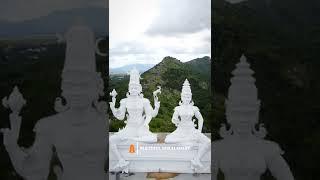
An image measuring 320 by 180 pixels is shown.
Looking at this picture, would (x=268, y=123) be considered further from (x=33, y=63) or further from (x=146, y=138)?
(x=146, y=138)

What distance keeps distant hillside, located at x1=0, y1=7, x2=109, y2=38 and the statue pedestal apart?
2.55m

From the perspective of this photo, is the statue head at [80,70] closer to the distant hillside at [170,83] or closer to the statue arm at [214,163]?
the statue arm at [214,163]

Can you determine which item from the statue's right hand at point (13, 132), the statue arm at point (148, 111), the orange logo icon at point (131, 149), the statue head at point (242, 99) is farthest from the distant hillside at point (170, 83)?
the statue head at point (242, 99)

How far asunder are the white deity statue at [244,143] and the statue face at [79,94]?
0.64m

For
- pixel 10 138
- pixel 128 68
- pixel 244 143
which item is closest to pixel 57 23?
pixel 10 138

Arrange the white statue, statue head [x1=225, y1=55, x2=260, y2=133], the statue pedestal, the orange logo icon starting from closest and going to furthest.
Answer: statue head [x1=225, y1=55, x2=260, y2=133] < the statue pedestal < the orange logo icon < the white statue

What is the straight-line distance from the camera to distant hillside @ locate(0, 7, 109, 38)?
5.84 ft

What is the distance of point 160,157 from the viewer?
420 centimetres

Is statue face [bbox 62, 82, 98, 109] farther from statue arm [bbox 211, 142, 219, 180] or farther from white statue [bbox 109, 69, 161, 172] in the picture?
white statue [bbox 109, 69, 161, 172]

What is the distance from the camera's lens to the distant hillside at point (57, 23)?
5.84ft

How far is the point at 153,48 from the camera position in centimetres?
523

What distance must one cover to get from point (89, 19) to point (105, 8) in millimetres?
94

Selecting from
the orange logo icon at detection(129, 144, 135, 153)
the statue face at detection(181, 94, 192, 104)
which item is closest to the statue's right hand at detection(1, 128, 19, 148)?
the orange logo icon at detection(129, 144, 135, 153)

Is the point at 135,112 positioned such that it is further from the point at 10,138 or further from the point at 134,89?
the point at 10,138
